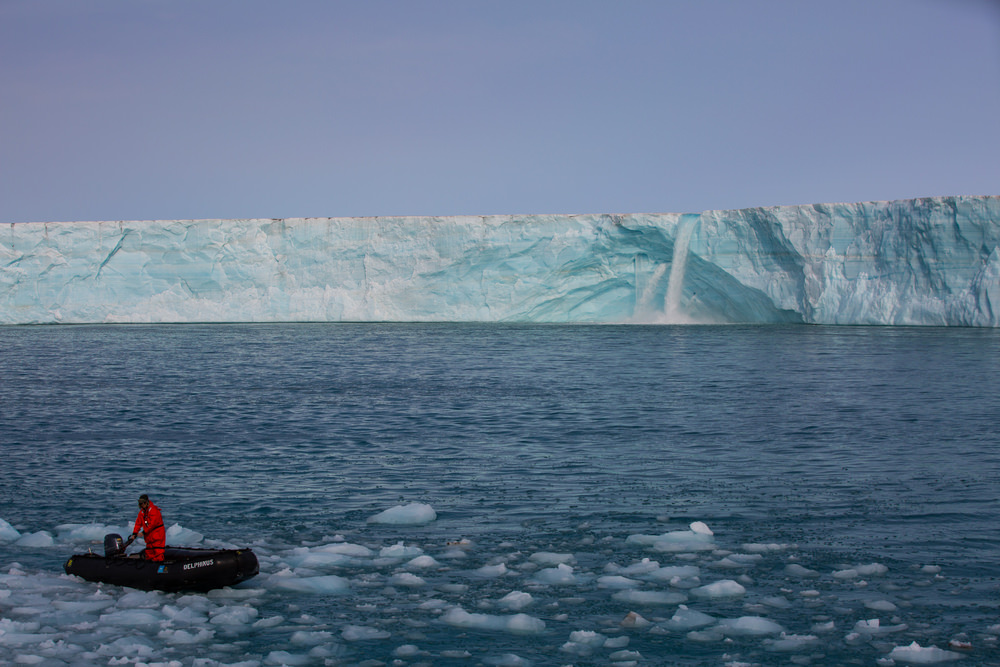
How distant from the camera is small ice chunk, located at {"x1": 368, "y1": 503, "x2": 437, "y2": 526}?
752 cm

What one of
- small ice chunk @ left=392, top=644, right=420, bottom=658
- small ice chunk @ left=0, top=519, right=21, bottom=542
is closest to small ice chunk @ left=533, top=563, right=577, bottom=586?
small ice chunk @ left=392, top=644, right=420, bottom=658

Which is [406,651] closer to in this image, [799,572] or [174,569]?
[174,569]

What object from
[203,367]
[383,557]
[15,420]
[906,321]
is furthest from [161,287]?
[383,557]

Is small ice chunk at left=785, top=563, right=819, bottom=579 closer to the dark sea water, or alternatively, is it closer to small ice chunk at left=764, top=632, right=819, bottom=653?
the dark sea water

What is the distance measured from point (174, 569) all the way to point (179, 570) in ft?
0.11

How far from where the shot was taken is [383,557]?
662cm

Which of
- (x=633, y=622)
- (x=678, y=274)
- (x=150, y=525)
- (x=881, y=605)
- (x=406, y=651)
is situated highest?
(x=678, y=274)

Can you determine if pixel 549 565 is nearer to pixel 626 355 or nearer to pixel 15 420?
pixel 15 420

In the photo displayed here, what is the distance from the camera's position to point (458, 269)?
3350 centimetres

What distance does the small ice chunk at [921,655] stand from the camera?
480cm

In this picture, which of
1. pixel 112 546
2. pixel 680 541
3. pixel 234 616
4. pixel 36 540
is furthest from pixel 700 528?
pixel 36 540

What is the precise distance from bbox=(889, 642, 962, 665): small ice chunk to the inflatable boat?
4063 mm

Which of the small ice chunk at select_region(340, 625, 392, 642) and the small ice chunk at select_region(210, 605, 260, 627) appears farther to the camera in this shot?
the small ice chunk at select_region(210, 605, 260, 627)

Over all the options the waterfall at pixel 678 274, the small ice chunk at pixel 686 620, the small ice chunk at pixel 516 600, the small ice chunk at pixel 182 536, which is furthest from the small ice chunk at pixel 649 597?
the waterfall at pixel 678 274
